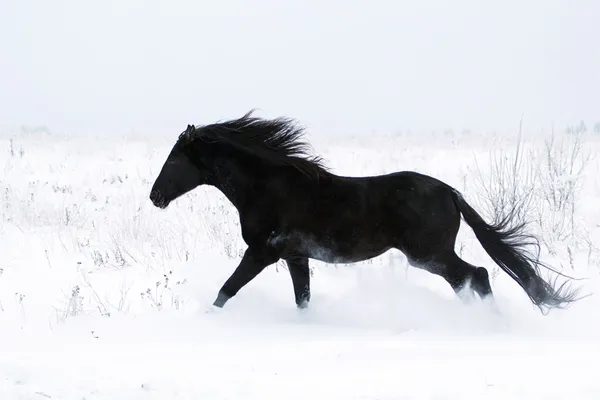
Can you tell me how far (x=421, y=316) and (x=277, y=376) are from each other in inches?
85.3

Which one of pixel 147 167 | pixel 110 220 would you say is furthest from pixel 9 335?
pixel 147 167

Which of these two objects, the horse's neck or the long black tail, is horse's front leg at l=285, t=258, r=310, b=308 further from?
the long black tail

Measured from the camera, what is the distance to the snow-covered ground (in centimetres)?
303

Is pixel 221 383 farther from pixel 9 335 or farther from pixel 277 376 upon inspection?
→ pixel 9 335

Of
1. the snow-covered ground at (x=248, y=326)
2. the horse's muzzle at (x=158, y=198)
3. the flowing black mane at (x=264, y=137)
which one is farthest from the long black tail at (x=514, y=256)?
the horse's muzzle at (x=158, y=198)

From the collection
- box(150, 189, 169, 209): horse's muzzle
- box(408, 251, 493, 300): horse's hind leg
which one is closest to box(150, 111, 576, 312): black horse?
box(408, 251, 493, 300): horse's hind leg

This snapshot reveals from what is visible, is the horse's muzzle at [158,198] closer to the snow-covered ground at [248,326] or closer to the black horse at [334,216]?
the black horse at [334,216]

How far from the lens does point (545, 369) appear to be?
313 cm

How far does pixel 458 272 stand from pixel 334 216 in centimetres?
103

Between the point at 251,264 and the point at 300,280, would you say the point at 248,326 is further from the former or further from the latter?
the point at 300,280

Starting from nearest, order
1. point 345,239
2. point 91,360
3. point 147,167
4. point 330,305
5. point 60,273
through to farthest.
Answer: point 91,360 < point 345,239 < point 330,305 < point 60,273 < point 147,167

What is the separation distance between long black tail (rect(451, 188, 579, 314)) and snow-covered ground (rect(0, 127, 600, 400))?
0.25m

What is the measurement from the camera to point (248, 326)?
4.69 m

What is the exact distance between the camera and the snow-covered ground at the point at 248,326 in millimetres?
3029
